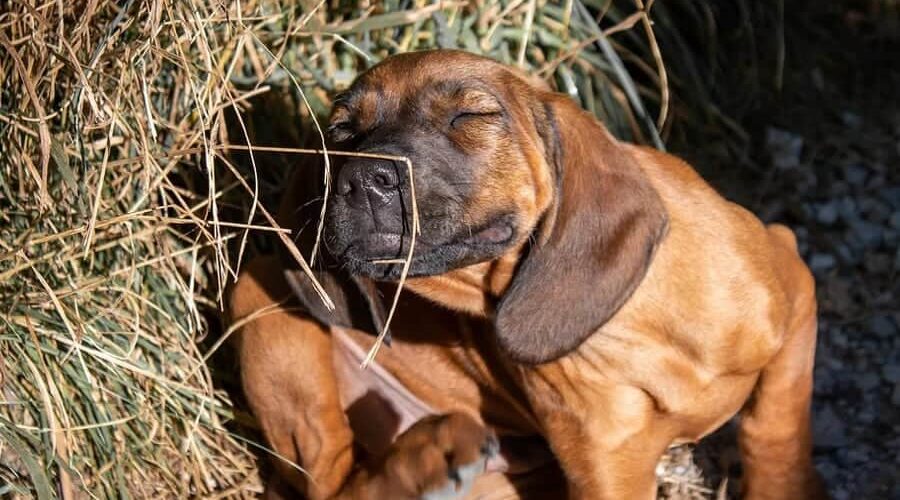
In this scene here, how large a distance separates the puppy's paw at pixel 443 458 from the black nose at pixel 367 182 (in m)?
0.91

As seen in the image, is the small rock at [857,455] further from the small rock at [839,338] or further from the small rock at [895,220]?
the small rock at [895,220]

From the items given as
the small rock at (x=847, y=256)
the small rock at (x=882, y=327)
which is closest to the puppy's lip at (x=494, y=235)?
the small rock at (x=882, y=327)

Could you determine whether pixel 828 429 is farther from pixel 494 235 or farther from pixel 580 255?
pixel 494 235

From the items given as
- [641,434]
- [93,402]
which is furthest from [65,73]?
[641,434]

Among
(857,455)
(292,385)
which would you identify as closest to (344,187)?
(292,385)

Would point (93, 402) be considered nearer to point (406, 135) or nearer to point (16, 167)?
point (16, 167)

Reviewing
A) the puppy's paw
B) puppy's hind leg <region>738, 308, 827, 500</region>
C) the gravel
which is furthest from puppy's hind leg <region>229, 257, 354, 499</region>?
puppy's hind leg <region>738, 308, 827, 500</region>

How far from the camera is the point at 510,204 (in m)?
3.75

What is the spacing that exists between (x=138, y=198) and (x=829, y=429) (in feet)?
9.06

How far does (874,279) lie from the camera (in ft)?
17.7

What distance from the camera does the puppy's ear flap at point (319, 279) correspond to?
4168 mm

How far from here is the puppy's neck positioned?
3955 mm

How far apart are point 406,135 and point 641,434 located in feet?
3.94

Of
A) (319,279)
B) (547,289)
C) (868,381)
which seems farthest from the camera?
(868,381)
